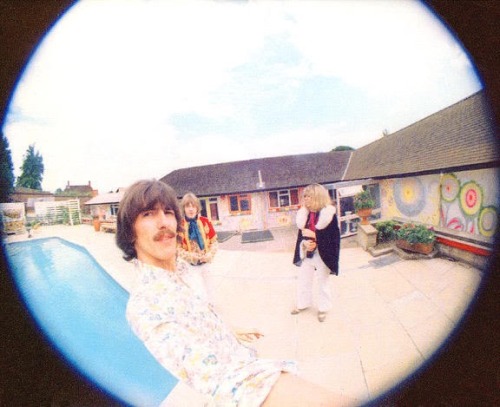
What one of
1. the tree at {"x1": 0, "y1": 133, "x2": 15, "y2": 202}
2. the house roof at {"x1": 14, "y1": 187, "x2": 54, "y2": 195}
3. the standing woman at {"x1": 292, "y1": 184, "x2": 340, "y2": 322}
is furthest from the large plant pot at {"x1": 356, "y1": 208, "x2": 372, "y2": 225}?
the tree at {"x1": 0, "y1": 133, "x2": 15, "y2": 202}

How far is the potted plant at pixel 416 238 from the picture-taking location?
1044 millimetres

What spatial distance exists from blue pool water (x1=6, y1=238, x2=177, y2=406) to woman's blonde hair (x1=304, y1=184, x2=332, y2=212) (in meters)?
0.93

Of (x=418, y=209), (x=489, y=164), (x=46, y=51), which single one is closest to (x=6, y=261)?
(x=46, y=51)

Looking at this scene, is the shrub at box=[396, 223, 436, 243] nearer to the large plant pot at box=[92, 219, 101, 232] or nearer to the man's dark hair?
the man's dark hair

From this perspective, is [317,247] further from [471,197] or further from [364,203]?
[471,197]

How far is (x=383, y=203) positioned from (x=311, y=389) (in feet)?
2.65

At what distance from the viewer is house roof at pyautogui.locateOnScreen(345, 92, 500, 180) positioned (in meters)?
0.96

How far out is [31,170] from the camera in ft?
3.61

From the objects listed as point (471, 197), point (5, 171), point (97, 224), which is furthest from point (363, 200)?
point (5, 171)

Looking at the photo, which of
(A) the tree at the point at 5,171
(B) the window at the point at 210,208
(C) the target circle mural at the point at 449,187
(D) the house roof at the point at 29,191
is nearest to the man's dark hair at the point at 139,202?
(B) the window at the point at 210,208

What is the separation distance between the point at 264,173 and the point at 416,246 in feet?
2.41

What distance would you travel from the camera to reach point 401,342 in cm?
108

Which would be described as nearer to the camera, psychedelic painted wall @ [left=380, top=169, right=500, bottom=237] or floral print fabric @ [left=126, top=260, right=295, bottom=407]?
floral print fabric @ [left=126, top=260, right=295, bottom=407]

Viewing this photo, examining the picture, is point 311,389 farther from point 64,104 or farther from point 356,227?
point 64,104
